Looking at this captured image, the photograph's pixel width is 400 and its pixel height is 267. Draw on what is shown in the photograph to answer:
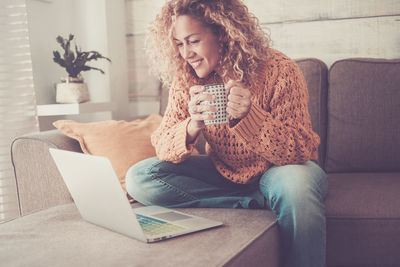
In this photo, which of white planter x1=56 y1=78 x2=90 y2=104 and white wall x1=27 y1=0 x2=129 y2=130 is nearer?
white planter x1=56 y1=78 x2=90 y2=104

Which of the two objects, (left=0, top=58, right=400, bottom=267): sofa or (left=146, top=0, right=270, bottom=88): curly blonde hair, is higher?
(left=146, top=0, right=270, bottom=88): curly blonde hair

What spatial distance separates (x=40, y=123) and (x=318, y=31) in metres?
1.41

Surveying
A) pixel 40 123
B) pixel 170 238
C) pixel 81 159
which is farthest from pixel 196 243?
pixel 40 123

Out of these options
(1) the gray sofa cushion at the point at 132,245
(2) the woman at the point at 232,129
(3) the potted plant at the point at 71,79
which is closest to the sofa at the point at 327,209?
(1) the gray sofa cushion at the point at 132,245

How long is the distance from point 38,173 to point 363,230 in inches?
42.1

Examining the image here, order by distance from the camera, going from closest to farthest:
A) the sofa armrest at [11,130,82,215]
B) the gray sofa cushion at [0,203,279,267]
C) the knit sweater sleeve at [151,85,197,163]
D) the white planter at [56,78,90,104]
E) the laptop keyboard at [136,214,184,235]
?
the gray sofa cushion at [0,203,279,267] < the laptop keyboard at [136,214,184,235] < the knit sweater sleeve at [151,85,197,163] < the sofa armrest at [11,130,82,215] < the white planter at [56,78,90,104]

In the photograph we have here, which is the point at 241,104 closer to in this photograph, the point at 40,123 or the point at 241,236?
the point at 241,236

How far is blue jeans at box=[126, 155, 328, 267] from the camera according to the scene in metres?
1.12

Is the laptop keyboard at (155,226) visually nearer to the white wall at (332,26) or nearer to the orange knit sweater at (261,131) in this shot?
the orange knit sweater at (261,131)

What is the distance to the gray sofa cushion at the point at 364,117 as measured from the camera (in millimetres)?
1668

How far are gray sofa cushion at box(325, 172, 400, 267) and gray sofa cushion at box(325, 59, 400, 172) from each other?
394 millimetres

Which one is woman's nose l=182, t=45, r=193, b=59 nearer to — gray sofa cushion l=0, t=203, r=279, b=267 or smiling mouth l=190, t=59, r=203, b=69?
smiling mouth l=190, t=59, r=203, b=69

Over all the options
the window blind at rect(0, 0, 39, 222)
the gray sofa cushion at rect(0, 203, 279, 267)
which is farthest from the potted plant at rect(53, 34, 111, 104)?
the gray sofa cushion at rect(0, 203, 279, 267)

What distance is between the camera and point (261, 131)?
1226mm
